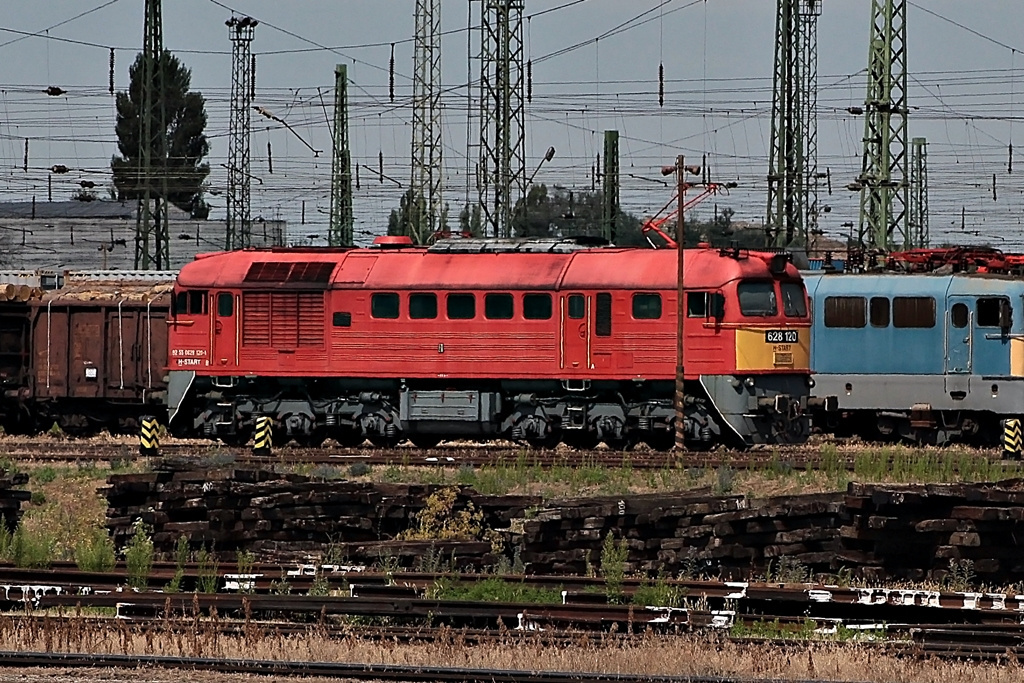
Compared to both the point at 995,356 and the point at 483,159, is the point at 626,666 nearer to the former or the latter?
the point at 995,356

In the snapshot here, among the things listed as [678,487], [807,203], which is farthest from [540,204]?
[678,487]

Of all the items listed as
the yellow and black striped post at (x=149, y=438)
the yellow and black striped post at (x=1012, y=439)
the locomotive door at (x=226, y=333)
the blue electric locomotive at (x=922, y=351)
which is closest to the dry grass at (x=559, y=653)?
the yellow and black striped post at (x=149, y=438)

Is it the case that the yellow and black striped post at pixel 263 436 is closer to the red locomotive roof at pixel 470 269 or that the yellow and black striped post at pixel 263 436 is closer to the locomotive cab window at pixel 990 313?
the red locomotive roof at pixel 470 269

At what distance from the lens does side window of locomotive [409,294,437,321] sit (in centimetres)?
3055

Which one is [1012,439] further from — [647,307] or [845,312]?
[647,307]

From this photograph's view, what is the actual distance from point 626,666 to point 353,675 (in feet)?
7.47

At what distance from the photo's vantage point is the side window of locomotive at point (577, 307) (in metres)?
29.8

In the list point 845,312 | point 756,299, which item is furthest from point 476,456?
point 845,312

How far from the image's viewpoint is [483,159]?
42688mm

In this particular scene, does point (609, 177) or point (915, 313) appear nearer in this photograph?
point (915, 313)

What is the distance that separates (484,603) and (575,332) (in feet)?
50.7

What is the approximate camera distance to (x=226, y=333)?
3142cm

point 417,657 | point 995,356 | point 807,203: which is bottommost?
point 417,657

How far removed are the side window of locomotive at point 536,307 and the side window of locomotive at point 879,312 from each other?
7.81 metres
